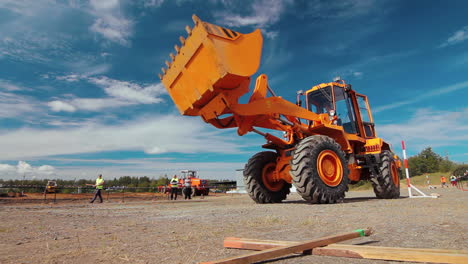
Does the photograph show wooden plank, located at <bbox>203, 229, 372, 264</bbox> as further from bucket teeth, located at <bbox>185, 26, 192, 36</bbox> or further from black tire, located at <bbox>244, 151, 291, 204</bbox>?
black tire, located at <bbox>244, 151, 291, 204</bbox>

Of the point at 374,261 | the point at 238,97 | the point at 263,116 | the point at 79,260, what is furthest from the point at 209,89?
the point at 374,261

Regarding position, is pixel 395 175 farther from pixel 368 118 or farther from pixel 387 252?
pixel 387 252

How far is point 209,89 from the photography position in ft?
19.5

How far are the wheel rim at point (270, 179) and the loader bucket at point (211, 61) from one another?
3.10 metres

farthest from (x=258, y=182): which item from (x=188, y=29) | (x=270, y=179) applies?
(x=188, y=29)

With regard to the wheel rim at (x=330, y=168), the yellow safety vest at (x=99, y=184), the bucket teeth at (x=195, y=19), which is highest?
the bucket teeth at (x=195, y=19)

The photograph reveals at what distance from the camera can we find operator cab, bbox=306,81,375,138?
29.9 ft

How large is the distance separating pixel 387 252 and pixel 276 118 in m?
5.65

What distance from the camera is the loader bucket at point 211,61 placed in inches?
221

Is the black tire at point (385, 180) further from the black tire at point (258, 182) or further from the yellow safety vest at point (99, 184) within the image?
the yellow safety vest at point (99, 184)

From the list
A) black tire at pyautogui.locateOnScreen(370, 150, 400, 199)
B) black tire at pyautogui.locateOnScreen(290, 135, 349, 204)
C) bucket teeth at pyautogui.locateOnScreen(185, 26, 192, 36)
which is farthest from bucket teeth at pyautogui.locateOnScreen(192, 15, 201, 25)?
black tire at pyautogui.locateOnScreen(370, 150, 400, 199)

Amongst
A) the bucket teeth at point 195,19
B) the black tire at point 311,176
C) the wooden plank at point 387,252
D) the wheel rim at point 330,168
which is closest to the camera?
the wooden plank at point 387,252

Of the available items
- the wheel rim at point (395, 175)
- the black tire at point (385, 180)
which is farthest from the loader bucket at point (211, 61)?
the wheel rim at point (395, 175)

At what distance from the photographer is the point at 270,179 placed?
866 cm
